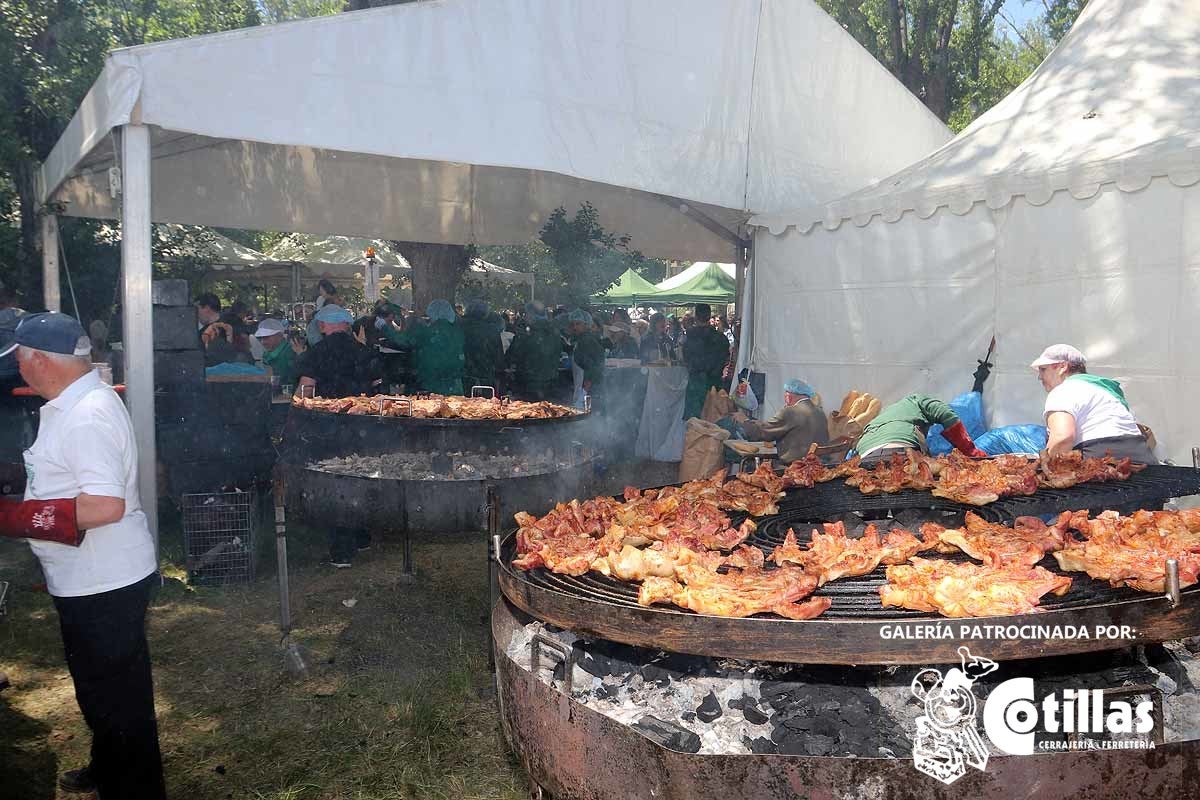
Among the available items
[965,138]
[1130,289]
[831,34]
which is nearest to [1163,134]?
[1130,289]

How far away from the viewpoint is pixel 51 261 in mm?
9297

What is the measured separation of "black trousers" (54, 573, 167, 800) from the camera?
3.01 metres

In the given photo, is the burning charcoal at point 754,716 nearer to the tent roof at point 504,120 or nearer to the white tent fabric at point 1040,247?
the tent roof at point 504,120

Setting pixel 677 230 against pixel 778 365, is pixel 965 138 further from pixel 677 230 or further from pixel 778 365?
pixel 677 230

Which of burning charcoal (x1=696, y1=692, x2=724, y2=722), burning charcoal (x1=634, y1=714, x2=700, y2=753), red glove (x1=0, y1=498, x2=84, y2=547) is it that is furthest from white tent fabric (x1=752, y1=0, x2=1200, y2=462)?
red glove (x1=0, y1=498, x2=84, y2=547)

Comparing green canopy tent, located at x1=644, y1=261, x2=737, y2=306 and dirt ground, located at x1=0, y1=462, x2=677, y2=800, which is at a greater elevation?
green canopy tent, located at x1=644, y1=261, x2=737, y2=306

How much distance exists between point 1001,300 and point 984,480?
3.63m

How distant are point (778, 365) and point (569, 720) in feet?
22.9

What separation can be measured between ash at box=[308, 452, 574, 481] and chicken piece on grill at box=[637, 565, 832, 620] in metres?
3.80

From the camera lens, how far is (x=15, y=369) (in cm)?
606

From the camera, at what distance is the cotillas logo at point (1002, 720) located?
2.32 meters

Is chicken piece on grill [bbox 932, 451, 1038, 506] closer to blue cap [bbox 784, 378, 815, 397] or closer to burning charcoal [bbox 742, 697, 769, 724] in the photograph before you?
burning charcoal [bbox 742, 697, 769, 724]

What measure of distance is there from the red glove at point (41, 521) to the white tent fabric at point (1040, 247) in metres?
7.08

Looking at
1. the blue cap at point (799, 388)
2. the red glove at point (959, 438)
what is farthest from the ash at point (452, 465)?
the red glove at point (959, 438)
